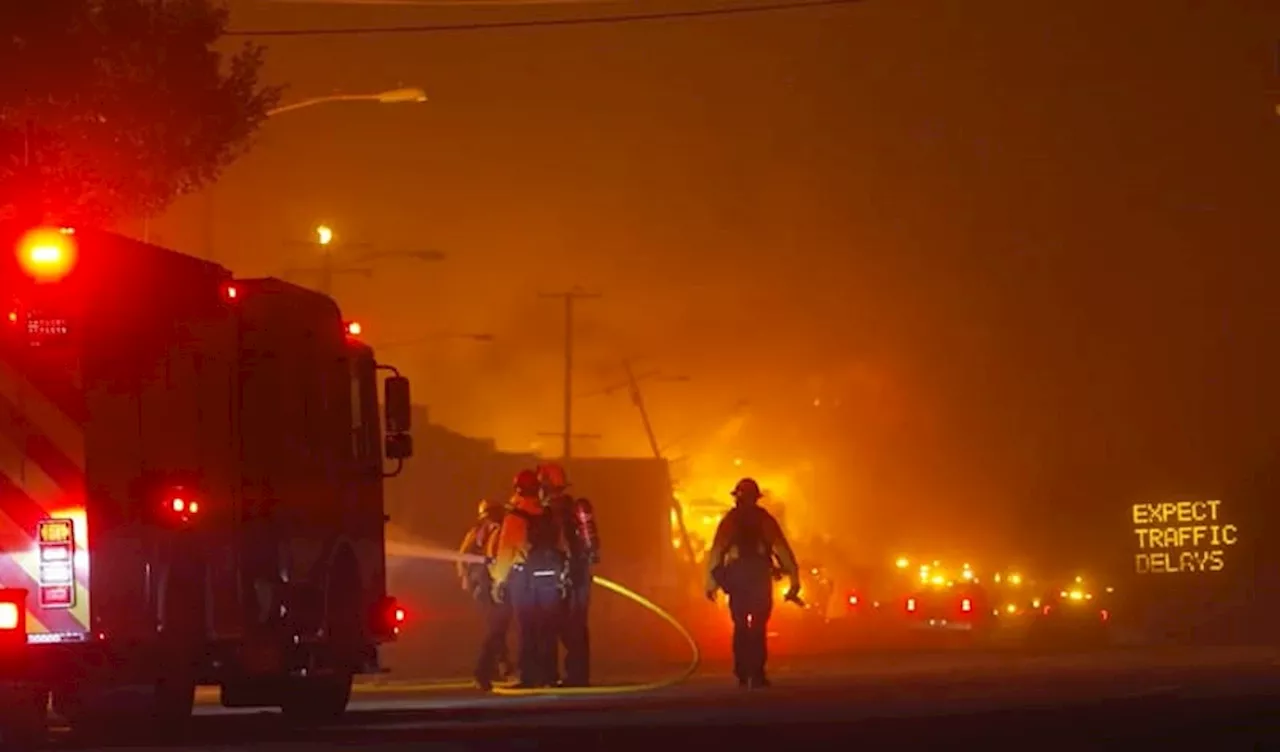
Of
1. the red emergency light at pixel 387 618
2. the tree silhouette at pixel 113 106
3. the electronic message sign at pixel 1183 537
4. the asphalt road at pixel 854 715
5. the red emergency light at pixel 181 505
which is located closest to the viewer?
the asphalt road at pixel 854 715

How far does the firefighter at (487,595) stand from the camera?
2344cm

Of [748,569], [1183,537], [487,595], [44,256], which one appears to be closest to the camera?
[44,256]

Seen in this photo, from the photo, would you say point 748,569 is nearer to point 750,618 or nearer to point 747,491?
point 750,618

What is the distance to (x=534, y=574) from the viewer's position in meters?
23.2

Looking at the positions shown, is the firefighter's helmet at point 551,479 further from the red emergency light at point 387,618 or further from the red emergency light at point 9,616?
the red emergency light at point 9,616

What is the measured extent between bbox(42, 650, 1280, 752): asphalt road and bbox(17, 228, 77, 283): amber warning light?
2.75 meters

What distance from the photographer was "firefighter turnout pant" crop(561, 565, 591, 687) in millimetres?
23359

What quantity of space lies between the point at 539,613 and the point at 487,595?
214 cm

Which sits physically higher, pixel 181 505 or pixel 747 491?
pixel 747 491

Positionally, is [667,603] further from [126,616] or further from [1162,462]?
[126,616]

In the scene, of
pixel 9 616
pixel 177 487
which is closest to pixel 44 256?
pixel 177 487

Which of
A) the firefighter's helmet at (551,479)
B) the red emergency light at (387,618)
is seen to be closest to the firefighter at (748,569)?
the firefighter's helmet at (551,479)

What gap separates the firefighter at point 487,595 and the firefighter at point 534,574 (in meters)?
0.32

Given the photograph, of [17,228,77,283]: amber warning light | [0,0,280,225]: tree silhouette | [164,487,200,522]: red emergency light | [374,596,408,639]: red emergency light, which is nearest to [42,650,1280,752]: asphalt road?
[374,596,408,639]: red emergency light
